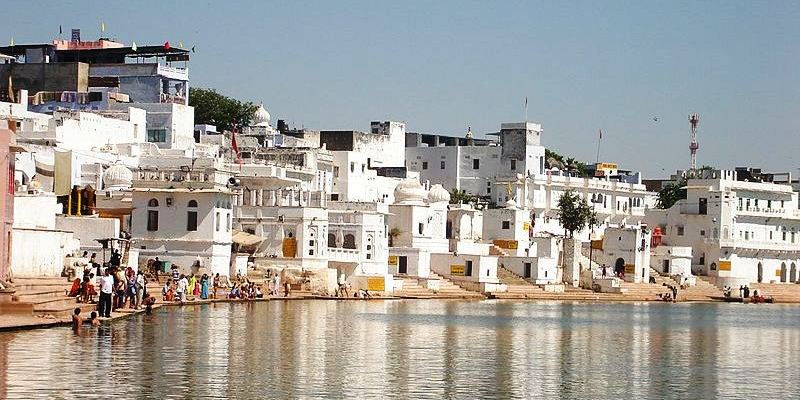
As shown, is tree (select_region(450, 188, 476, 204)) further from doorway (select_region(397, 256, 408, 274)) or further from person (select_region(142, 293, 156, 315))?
person (select_region(142, 293, 156, 315))

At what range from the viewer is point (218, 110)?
9406cm

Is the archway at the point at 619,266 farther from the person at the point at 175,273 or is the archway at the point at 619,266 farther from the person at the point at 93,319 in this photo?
the person at the point at 93,319

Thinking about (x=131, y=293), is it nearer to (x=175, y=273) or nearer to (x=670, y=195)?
(x=175, y=273)

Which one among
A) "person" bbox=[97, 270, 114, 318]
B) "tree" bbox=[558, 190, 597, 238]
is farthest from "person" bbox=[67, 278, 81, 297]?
"tree" bbox=[558, 190, 597, 238]

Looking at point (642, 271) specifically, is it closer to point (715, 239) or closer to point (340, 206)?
point (715, 239)

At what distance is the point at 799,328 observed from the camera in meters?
54.8

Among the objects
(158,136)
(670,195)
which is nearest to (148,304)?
(158,136)

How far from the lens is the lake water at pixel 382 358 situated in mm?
24953

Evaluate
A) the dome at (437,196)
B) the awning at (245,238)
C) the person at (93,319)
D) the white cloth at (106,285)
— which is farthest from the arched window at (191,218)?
the person at (93,319)

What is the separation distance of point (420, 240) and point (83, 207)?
799 inches

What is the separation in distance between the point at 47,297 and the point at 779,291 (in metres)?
63.4

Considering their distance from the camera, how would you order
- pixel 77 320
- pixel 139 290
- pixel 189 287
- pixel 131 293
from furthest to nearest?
1. pixel 189 287
2. pixel 139 290
3. pixel 131 293
4. pixel 77 320

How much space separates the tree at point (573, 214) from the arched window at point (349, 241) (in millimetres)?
21420

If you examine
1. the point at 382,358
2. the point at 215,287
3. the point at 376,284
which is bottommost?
the point at 382,358
